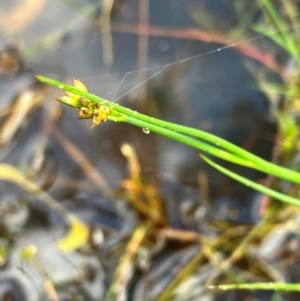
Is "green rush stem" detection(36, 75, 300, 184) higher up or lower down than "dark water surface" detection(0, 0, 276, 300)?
lower down

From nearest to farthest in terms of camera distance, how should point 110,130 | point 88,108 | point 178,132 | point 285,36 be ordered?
point 88,108 < point 178,132 < point 285,36 < point 110,130

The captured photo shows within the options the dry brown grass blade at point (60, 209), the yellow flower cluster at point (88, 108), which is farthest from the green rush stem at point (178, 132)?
the dry brown grass blade at point (60, 209)

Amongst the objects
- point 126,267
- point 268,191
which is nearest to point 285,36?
point 268,191

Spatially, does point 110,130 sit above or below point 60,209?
above

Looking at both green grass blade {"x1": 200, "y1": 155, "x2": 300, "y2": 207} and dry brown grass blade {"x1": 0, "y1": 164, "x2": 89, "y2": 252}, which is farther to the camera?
dry brown grass blade {"x1": 0, "y1": 164, "x2": 89, "y2": 252}

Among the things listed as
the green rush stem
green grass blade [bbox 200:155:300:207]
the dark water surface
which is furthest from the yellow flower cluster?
the dark water surface

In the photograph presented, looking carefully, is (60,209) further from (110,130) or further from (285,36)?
(285,36)

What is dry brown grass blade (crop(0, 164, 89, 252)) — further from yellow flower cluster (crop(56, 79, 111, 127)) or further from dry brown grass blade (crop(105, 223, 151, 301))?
yellow flower cluster (crop(56, 79, 111, 127))

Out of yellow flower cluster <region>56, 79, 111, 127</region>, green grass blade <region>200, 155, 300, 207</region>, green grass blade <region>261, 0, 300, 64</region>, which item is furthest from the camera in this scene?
green grass blade <region>261, 0, 300, 64</region>

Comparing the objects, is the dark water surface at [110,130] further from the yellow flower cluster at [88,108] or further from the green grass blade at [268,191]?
the yellow flower cluster at [88,108]

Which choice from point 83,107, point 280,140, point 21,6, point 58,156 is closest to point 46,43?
point 21,6

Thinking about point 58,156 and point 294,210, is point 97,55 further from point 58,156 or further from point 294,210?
point 294,210
